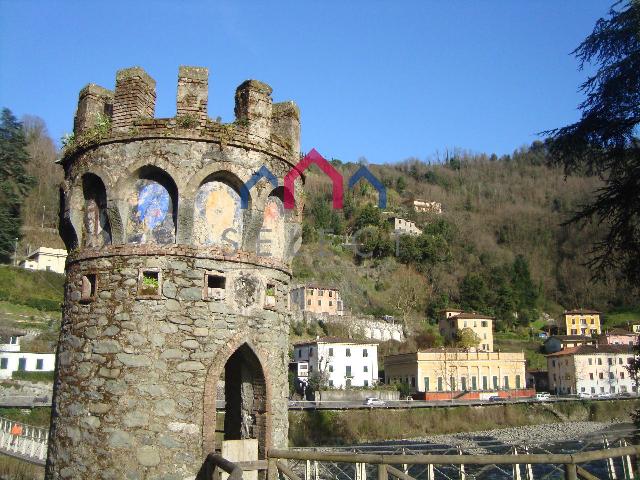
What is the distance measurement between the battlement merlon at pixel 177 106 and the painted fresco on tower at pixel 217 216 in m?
1.00

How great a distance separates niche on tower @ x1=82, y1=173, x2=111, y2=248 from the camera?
1055 cm

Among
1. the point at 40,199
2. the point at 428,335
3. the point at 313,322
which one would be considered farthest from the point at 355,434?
the point at 40,199

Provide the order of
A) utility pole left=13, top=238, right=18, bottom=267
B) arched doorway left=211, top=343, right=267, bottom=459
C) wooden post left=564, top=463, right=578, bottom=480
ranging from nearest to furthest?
wooden post left=564, top=463, right=578, bottom=480 → arched doorway left=211, top=343, right=267, bottom=459 → utility pole left=13, top=238, right=18, bottom=267

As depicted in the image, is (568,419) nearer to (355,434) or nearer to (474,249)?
(355,434)

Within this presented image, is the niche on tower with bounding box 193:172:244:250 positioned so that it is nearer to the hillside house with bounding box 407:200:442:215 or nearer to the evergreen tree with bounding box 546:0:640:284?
the evergreen tree with bounding box 546:0:640:284

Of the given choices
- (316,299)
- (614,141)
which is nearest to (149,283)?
(614,141)

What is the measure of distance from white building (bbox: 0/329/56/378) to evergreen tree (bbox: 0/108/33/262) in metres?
24.7

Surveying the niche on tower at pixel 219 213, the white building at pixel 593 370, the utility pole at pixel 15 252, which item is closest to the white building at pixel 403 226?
the white building at pixel 593 370

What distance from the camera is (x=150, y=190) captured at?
34.1ft

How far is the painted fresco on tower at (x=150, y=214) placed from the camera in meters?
10.2

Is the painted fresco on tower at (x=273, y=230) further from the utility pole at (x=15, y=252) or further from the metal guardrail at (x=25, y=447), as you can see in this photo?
the utility pole at (x=15, y=252)

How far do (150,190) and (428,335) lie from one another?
8802 centimetres

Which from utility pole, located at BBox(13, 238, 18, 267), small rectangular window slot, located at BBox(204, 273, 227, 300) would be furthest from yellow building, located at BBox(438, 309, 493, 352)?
small rectangular window slot, located at BBox(204, 273, 227, 300)

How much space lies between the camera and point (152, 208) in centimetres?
1030
